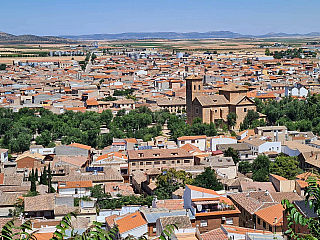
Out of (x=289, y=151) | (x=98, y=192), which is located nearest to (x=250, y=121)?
(x=289, y=151)

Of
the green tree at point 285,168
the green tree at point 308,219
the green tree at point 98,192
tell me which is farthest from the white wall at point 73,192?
the green tree at point 308,219

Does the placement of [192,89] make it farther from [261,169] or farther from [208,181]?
[208,181]

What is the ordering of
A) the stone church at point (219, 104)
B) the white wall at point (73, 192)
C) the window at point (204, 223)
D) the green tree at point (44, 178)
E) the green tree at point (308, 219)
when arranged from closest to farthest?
the green tree at point (308, 219)
the window at point (204, 223)
the white wall at point (73, 192)
the green tree at point (44, 178)
the stone church at point (219, 104)

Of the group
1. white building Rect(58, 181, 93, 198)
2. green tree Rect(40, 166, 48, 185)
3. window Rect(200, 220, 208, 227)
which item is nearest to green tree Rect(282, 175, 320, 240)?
window Rect(200, 220, 208, 227)

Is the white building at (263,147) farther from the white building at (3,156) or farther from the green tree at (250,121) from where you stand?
the white building at (3,156)

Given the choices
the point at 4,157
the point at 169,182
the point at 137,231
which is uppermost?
the point at 137,231

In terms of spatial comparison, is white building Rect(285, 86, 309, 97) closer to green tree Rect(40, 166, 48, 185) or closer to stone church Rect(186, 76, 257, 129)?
stone church Rect(186, 76, 257, 129)
